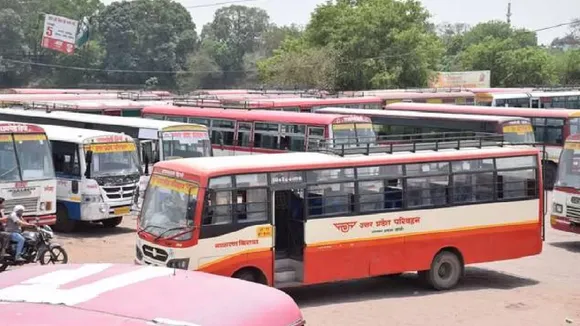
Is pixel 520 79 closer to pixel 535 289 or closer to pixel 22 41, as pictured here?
pixel 22 41

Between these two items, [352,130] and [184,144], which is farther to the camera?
[352,130]

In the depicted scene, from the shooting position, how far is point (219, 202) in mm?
11750

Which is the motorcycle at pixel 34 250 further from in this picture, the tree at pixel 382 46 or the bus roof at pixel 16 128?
the tree at pixel 382 46

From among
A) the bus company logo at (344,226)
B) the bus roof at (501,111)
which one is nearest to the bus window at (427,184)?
the bus company logo at (344,226)

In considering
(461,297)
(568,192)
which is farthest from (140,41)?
(461,297)

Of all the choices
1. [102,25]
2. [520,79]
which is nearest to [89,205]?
[520,79]

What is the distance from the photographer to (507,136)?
84.5ft

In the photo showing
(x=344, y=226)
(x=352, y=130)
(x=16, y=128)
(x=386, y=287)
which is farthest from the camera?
(x=352, y=130)

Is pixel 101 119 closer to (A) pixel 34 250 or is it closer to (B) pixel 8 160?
(B) pixel 8 160

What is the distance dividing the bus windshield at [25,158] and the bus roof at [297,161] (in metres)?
5.23

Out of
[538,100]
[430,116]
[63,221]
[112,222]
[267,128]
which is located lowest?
[112,222]

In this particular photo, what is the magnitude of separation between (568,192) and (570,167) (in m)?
0.69

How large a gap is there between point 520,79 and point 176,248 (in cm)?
6111

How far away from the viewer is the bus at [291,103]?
3017 centimetres
